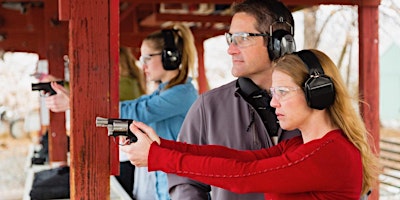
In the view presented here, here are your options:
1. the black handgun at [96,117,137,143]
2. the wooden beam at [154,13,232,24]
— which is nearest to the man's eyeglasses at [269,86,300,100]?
the black handgun at [96,117,137,143]

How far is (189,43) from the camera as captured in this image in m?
3.92

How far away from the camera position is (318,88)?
83.8 inches

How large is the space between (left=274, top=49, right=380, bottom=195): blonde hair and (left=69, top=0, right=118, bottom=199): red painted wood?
1.98 ft

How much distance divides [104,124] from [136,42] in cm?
771

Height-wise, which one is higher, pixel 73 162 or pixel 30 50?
pixel 30 50

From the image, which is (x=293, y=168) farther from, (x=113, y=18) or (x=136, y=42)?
(x=136, y=42)

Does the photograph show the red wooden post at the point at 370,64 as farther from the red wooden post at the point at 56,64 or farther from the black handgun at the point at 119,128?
the red wooden post at the point at 56,64

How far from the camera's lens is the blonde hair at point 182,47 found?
3.79 meters

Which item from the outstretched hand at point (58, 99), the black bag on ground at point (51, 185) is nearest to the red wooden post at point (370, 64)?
the outstretched hand at point (58, 99)

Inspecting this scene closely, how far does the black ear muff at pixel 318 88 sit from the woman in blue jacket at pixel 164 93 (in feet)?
4.78

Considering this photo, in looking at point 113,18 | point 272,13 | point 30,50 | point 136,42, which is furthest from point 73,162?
point 30,50

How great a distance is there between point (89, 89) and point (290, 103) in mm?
690

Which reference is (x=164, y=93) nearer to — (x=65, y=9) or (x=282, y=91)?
(x=65, y=9)

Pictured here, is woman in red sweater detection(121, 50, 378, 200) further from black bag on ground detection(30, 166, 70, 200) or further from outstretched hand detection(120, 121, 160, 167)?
black bag on ground detection(30, 166, 70, 200)
